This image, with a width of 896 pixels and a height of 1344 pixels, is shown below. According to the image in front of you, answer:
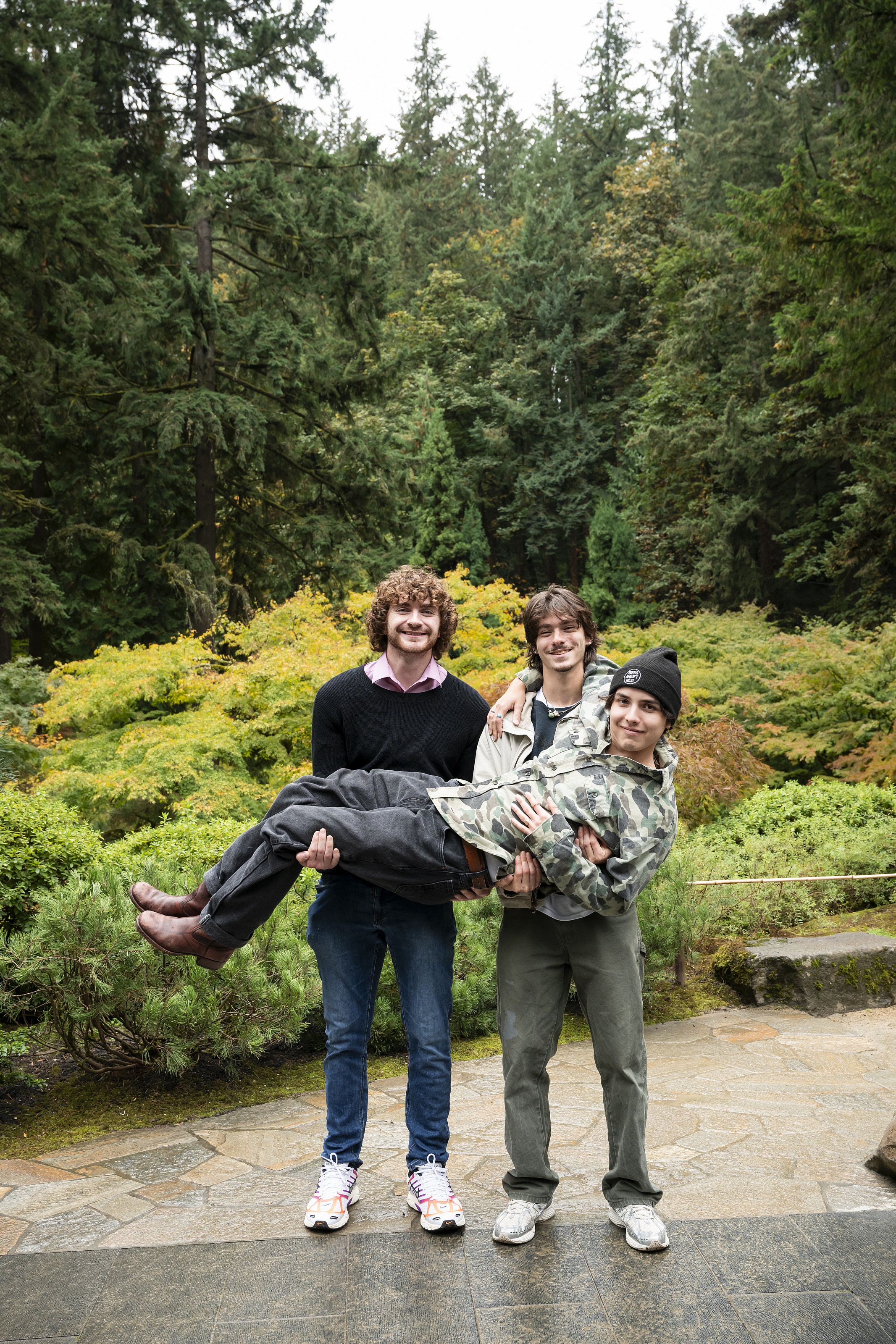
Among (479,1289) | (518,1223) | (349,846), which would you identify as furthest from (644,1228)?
(349,846)

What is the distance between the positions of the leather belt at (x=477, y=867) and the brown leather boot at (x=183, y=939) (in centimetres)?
69

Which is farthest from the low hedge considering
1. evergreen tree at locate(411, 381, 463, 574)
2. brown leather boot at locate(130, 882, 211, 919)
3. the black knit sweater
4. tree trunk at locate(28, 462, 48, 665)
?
evergreen tree at locate(411, 381, 463, 574)

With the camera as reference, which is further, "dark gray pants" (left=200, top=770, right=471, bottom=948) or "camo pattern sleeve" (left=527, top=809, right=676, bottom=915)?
"dark gray pants" (left=200, top=770, right=471, bottom=948)

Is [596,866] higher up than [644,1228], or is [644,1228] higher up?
[596,866]

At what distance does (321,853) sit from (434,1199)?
0.94 metres

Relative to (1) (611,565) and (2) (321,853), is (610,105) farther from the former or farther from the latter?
(2) (321,853)

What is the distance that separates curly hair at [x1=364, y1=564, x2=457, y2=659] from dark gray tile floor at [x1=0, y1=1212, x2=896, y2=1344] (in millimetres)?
1471

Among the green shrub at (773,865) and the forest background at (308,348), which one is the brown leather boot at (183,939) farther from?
the forest background at (308,348)

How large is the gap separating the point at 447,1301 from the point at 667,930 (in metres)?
2.75

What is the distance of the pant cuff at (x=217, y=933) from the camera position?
2389 millimetres

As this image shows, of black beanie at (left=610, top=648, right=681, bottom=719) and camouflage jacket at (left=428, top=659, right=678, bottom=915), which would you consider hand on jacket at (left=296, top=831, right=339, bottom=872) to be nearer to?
camouflage jacket at (left=428, top=659, right=678, bottom=915)

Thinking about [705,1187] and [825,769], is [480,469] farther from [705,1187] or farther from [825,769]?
[705,1187]

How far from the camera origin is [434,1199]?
7.77 feet

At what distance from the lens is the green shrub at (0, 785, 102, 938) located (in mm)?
3885
